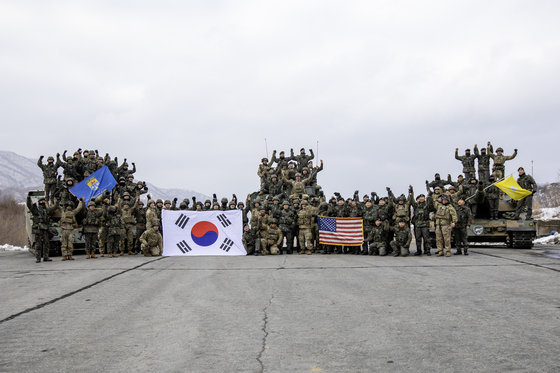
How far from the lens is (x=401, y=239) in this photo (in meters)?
16.3

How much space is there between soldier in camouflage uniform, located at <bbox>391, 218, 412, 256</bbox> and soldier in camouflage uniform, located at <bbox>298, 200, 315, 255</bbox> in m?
2.69

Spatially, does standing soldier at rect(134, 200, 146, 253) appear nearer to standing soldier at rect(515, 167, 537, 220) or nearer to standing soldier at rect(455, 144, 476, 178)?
standing soldier at rect(455, 144, 476, 178)

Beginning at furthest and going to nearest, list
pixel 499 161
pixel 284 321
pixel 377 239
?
pixel 499 161 → pixel 377 239 → pixel 284 321

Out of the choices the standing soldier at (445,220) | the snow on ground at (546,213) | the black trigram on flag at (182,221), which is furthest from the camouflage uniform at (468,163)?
the snow on ground at (546,213)

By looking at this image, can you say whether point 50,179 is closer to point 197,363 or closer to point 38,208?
point 38,208

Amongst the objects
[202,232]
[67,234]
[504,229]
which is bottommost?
[504,229]

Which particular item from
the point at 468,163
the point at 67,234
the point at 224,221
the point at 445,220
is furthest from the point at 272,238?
the point at 468,163

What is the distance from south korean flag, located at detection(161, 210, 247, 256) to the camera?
709 inches

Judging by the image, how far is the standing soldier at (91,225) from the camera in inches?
659

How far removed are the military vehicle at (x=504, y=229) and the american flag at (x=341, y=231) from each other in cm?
257

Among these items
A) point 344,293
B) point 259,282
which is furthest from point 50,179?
point 344,293

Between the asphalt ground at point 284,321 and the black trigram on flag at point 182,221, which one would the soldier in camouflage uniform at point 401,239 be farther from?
the black trigram on flag at point 182,221

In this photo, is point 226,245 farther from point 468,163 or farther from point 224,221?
point 468,163

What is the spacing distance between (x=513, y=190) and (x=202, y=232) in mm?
10561
